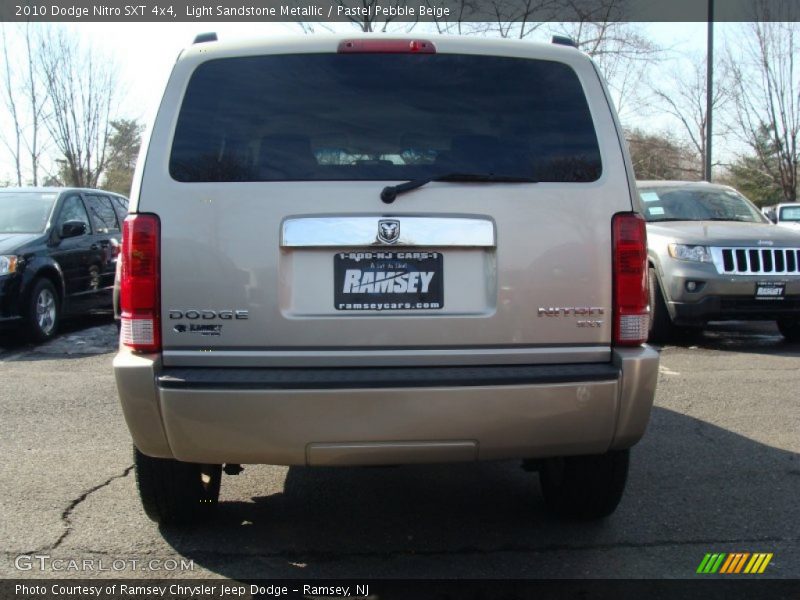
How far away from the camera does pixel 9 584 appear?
2988 mm

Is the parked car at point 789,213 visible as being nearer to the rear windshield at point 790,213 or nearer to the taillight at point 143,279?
the rear windshield at point 790,213

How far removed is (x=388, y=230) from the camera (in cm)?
284

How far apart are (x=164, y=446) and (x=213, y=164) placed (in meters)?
1.06

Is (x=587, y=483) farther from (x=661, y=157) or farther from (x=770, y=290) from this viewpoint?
(x=661, y=157)

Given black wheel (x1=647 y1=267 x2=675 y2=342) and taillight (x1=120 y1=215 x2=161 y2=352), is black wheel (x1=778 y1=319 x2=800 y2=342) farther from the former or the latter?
taillight (x1=120 y1=215 x2=161 y2=352)

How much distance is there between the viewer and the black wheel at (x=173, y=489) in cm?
326

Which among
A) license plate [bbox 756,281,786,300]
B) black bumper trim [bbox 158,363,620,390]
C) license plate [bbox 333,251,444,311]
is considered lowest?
license plate [bbox 756,281,786,300]

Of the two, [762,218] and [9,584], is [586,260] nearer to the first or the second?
[9,584]

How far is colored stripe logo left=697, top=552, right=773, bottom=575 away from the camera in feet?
10.3

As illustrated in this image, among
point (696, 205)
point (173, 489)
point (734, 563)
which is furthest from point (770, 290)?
point (173, 489)

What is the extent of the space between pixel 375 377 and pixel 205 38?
1531mm

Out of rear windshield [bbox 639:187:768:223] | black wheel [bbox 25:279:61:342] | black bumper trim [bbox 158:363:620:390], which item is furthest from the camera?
rear windshield [bbox 639:187:768:223]

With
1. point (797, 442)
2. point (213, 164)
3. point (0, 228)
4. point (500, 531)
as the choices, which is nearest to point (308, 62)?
point (213, 164)

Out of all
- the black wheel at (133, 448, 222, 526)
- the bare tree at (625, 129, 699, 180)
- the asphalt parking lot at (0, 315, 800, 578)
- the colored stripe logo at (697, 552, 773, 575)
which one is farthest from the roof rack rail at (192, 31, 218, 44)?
the bare tree at (625, 129, 699, 180)
